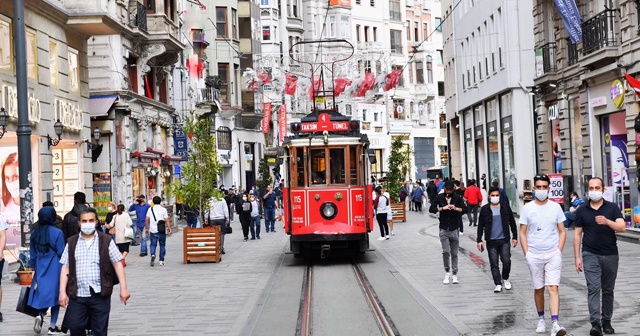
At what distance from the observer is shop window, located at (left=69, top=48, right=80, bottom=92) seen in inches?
1161

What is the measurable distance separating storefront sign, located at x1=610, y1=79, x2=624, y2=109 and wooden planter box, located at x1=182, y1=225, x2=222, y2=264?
11.3m

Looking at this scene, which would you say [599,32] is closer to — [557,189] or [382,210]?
[557,189]

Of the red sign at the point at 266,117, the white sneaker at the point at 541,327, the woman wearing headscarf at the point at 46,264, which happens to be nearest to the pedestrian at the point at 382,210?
the woman wearing headscarf at the point at 46,264

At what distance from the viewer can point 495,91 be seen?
143 feet

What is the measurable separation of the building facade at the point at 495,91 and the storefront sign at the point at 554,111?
2519 millimetres

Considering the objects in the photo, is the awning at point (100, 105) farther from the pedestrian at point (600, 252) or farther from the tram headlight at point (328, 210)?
the pedestrian at point (600, 252)

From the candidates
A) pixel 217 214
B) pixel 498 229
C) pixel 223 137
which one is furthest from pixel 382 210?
pixel 223 137

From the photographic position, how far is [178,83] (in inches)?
2046

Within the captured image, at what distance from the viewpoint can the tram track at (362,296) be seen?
13.0m

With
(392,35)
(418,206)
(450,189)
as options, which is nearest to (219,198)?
(450,189)

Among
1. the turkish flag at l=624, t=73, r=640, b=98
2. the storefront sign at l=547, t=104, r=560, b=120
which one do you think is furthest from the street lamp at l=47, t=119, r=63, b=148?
the storefront sign at l=547, t=104, r=560, b=120

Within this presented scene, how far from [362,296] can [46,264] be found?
19.6 ft

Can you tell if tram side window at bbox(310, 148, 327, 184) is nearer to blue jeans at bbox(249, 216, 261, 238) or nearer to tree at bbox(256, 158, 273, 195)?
blue jeans at bbox(249, 216, 261, 238)

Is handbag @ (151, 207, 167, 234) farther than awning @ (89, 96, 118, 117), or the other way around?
awning @ (89, 96, 118, 117)
